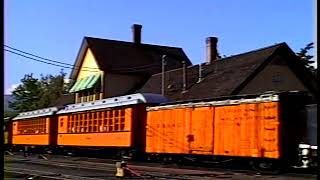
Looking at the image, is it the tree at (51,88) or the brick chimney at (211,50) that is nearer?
the brick chimney at (211,50)

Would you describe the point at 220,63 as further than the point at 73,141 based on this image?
Yes

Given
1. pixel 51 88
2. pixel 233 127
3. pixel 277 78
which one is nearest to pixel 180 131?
pixel 233 127

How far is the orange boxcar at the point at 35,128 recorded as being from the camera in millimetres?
39469

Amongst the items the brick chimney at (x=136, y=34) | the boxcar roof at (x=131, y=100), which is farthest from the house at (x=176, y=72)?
the boxcar roof at (x=131, y=100)

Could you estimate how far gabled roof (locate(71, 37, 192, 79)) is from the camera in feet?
184

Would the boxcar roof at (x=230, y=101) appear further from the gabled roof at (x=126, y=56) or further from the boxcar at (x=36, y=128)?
the gabled roof at (x=126, y=56)

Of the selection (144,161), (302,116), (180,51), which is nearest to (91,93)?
(180,51)

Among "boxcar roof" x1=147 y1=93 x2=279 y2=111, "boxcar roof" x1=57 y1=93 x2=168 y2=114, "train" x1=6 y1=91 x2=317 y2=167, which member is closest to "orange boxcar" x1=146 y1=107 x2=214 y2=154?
"train" x1=6 y1=91 x2=317 y2=167

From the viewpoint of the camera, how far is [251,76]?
Answer: 37.2 m

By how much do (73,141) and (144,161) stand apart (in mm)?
7311

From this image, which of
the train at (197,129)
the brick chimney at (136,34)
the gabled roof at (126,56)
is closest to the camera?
the train at (197,129)

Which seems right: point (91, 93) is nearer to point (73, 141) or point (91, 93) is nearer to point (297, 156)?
point (73, 141)

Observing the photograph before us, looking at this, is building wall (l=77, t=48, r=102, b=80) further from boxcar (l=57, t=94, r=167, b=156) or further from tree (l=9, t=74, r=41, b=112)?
tree (l=9, t=74, r=41, b=112)

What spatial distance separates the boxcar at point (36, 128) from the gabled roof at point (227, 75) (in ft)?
30.1
